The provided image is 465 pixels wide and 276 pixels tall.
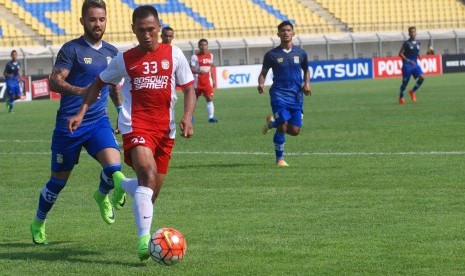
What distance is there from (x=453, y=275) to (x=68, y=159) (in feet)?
13.2

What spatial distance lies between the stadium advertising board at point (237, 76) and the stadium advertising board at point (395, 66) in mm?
7818

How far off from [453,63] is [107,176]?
5114cm

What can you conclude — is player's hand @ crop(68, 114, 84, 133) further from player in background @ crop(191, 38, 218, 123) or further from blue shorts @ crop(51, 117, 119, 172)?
player in background @ crop(191, 38, 218, 123)

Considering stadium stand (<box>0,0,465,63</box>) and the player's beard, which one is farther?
stadium stand (<box>0,0,465,63</box>)

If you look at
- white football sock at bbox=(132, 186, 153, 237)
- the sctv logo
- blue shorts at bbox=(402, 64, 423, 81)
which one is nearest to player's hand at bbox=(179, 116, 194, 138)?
white football sock at bbox=(132, 186, 153, 237)

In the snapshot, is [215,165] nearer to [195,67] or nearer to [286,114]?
[286,114]

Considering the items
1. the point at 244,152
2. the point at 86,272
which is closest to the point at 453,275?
the point at 86,272

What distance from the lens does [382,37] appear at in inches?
2352

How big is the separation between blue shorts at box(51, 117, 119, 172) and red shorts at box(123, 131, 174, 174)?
47.5 inches

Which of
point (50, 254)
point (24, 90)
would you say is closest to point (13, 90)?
point (24, 90)

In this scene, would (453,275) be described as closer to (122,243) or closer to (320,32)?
(122,243)

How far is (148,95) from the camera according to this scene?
9039 millimetres

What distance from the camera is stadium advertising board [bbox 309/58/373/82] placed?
2200 inches

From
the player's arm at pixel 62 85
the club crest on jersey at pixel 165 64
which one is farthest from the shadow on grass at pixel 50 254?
the club crest on jersey at pixel 165 64
